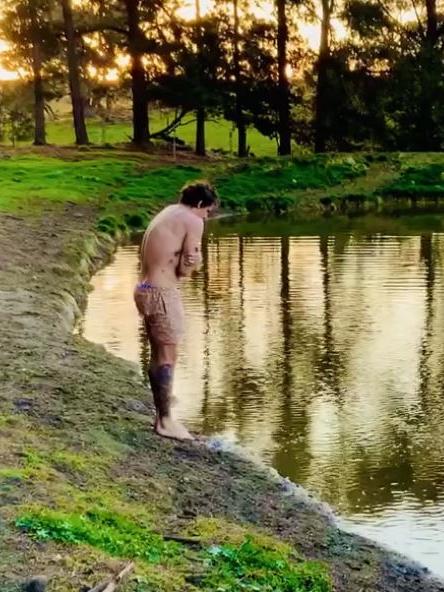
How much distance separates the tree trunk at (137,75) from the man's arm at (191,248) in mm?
37036

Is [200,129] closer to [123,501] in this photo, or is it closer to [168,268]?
[168,268]

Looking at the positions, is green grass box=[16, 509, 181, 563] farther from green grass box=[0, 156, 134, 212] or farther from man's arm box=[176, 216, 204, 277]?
green grass box=[0, 156, 134, 212]

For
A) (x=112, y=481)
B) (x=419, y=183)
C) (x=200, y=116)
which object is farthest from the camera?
(x=200, y=116)

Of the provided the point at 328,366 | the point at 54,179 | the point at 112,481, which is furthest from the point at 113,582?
the point at 54,179

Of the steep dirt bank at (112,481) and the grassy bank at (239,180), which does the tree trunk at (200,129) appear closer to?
the grassy bank at (239,180)

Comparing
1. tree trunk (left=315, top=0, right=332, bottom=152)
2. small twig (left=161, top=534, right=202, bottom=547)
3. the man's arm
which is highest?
tree trunk (left=315, top=0, right=332, bottom=152)

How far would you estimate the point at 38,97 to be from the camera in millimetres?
49625

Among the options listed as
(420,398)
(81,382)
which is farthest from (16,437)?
(420,398)

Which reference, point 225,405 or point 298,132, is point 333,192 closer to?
point 298,132

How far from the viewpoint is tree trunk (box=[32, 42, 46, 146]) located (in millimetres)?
48062

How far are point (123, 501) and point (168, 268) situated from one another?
88.5 inches

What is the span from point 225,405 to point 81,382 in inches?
69.3

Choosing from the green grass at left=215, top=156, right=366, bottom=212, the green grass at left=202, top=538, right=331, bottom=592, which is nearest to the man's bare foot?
the green grass at left=202, top=538, right=331, bottom=592

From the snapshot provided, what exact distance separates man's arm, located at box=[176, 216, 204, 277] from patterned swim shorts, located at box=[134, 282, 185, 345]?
24 centimetres
